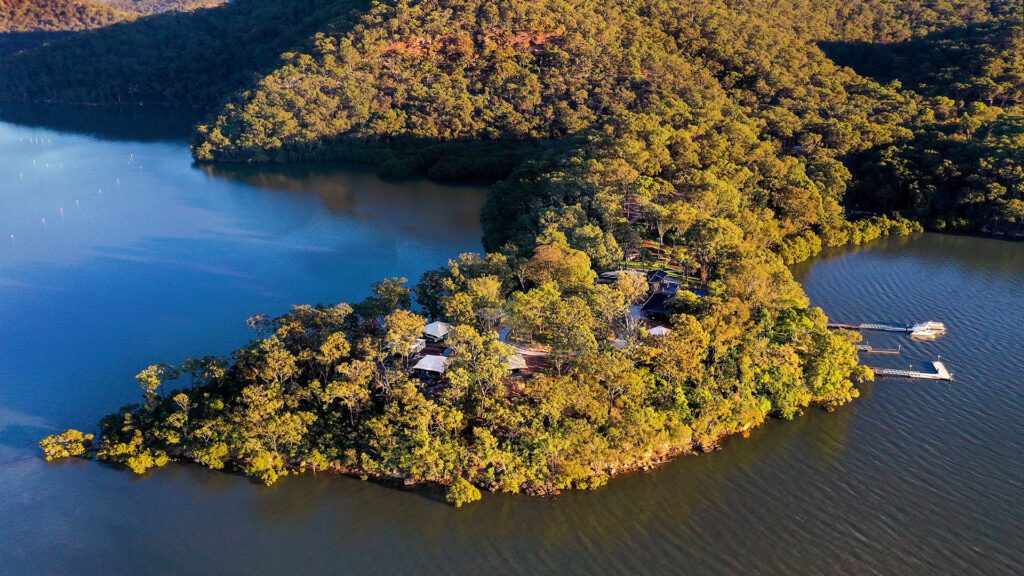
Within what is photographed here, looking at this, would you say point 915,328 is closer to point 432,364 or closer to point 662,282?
point 662,282

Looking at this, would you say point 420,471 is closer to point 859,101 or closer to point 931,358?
point 931,358

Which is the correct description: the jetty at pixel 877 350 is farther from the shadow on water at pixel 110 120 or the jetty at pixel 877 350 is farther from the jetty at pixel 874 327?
the shadow on water at pixel 110 120

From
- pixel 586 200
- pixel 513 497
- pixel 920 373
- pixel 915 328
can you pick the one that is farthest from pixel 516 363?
pixel 915 328

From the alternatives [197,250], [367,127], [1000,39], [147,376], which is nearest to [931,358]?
[147,376]

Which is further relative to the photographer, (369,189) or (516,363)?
(369,189)

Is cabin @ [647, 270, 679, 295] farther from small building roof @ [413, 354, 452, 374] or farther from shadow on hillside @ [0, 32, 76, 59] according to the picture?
shadow on hillside @ [0, 32, 76, 59]

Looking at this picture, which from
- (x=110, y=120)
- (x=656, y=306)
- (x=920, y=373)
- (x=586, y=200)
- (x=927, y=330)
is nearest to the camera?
(x=920, y=373)
